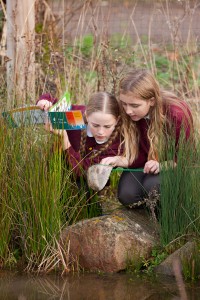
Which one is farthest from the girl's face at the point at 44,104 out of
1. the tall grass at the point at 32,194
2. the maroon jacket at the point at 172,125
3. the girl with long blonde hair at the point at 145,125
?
the maroon jacket at the point at 172,125

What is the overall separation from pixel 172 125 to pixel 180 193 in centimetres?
45

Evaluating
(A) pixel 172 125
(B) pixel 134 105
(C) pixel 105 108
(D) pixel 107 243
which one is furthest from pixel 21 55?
(D) pixel 107 243

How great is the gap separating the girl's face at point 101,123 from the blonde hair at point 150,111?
9 cm

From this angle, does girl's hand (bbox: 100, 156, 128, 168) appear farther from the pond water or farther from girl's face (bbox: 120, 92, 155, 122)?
the pond water

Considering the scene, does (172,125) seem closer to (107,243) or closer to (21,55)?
(107,243)

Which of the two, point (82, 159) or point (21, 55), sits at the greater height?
point (21, 55)

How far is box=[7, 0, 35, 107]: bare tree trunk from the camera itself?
187 inches

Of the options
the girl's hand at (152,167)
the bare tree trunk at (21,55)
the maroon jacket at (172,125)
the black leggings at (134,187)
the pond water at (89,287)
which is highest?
the bare tree trunk at (21,55)

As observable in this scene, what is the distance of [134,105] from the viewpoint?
14.1 feet

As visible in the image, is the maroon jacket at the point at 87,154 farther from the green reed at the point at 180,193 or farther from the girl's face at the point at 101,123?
the green reed at the point at 180,193

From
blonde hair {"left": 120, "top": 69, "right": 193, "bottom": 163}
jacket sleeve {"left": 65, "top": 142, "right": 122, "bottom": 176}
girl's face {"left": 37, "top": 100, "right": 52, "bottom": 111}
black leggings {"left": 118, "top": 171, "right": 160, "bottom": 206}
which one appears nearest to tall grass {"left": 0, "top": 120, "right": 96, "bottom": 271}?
jacket sleeve {"left": 65, "top": 142, "right": 122, "bottom": 176}

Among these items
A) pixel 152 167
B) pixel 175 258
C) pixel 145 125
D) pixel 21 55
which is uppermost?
pixel 21 55

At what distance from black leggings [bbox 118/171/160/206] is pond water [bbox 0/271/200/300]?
544 mm

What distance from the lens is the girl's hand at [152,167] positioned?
4223 mm
